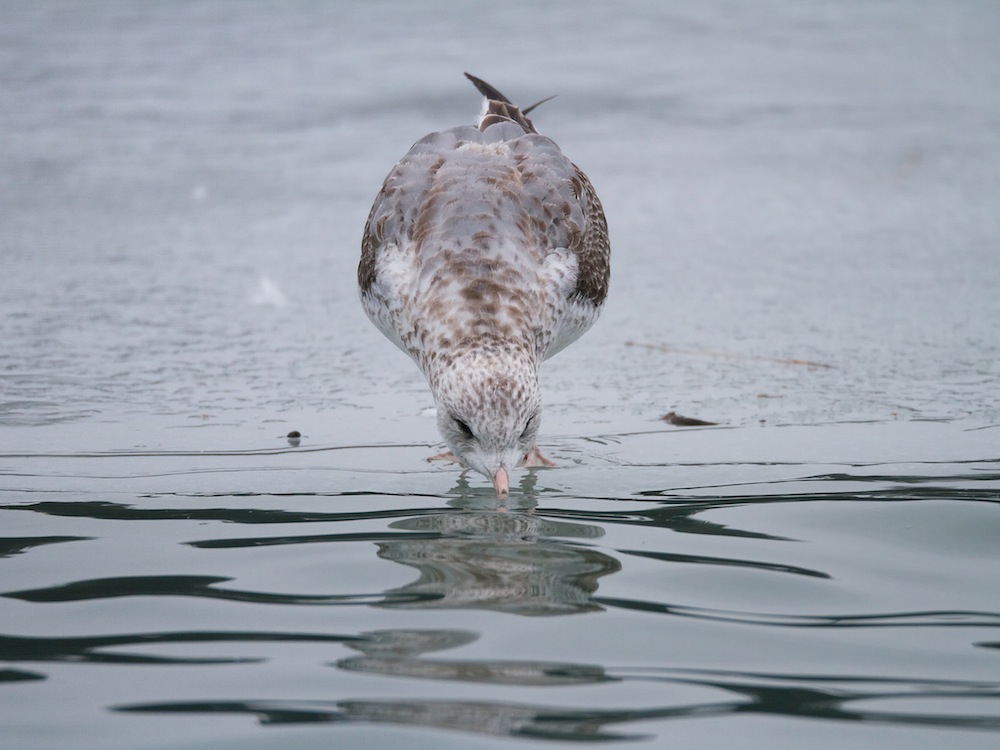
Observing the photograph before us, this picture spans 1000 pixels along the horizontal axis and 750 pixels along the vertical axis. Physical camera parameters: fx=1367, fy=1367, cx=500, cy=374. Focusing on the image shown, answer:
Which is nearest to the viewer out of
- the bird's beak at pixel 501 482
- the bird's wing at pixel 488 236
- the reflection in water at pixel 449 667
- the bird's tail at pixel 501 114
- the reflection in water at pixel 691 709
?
the reflection in water at pixel 691 709

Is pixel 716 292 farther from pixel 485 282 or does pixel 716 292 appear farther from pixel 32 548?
pixel 32 548

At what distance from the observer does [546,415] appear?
5.76 m

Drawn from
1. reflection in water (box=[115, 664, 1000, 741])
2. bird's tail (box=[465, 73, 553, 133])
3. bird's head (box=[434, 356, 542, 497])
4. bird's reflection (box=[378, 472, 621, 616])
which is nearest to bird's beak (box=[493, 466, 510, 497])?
bird's head (box=[434, 356, 542, 497])

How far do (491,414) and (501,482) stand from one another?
0.24m

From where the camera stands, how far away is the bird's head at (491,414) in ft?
15.5

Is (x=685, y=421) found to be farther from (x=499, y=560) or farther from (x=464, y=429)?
(x=499, y=560)

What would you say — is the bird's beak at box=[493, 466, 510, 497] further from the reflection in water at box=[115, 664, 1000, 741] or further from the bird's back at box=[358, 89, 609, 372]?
the reflection in water at box=[115, 664, 1000, 741]

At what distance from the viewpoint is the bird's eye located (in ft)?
15.8

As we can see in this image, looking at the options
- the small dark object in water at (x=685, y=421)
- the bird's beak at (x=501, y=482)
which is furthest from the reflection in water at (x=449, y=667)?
the small dark object in water at (x=685, y=421)

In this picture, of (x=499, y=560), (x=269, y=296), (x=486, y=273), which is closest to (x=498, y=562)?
(x=499, y=560)

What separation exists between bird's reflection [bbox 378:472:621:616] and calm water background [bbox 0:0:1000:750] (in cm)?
2

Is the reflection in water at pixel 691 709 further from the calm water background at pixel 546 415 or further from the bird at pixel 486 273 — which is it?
the bird at pixel 486 273

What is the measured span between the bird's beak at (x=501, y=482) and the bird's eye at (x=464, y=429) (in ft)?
0.58

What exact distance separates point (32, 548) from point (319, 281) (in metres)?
4.17
